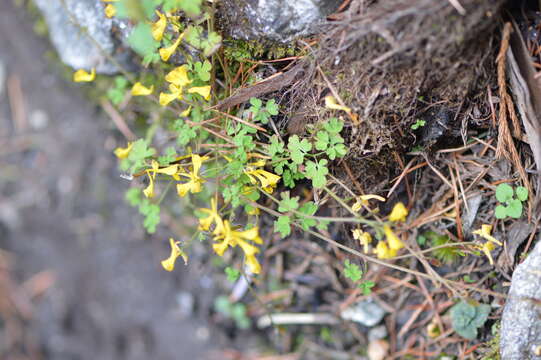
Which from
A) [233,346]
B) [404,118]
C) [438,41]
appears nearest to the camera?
[438,41]

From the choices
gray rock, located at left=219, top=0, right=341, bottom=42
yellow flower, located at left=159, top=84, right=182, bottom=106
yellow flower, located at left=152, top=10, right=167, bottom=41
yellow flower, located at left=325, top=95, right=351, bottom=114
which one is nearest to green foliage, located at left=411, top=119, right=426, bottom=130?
yellow flower, located at left=325, top=95, right=351, bottom=114

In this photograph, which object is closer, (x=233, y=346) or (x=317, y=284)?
(x=317, y=284)

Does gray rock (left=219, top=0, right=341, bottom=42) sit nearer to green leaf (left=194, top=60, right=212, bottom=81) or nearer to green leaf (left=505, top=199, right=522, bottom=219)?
green leaf (left=194, top=60, right=212, bottom=81)

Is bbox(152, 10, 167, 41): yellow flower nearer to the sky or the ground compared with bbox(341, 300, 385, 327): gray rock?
nearer to the sky

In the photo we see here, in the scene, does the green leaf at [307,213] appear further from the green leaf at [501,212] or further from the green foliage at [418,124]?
the green leaf at [501,212]

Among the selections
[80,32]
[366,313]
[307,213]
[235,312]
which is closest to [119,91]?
[80,32]

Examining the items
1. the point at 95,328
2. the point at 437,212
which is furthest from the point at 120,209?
the point at 437,212

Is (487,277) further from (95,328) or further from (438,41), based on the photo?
(95,328)
